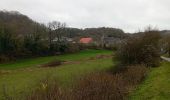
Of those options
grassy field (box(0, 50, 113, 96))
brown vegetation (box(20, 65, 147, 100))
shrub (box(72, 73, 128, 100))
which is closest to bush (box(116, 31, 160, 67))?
grassy field (box(0, 50, 113, 96))

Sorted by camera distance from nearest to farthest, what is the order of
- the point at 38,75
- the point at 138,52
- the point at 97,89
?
1. the point at 97,89
2. the point at 38,75
3. the point at 138,52

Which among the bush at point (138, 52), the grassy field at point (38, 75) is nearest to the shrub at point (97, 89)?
the grassy field at point (38, 75)

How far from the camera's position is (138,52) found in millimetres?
32781

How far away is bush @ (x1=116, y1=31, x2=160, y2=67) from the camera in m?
31.8

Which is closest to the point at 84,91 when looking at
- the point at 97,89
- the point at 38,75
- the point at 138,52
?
the point at 97,89

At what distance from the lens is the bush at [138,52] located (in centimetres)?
3181

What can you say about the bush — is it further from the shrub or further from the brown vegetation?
the shrub

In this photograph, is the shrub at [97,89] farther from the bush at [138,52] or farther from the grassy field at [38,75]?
the bush at [138,52]

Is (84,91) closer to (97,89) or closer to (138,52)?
(97,89)

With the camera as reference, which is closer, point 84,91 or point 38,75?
point 84,91

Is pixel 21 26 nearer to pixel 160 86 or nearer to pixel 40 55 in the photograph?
pixel 40 55

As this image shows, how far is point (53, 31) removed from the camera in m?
74.9

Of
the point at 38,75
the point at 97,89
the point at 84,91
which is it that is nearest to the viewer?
the point at 84,91

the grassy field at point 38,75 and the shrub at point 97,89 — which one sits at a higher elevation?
the shrub at point 97,89
